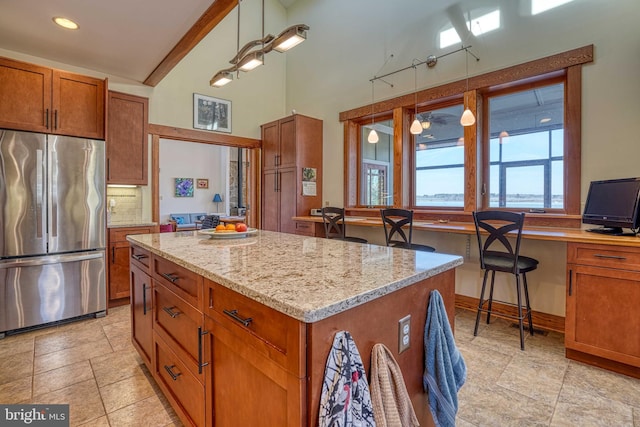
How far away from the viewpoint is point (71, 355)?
242cm

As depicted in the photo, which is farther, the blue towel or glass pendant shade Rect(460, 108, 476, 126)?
glass pendant shade Rect(460, 108, 476, 126)

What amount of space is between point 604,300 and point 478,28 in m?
2.85

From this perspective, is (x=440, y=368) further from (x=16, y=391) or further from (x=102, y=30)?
(x=102, y=30)

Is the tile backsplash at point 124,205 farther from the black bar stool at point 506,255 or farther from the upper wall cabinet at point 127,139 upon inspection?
the black bar stool at point 506,255

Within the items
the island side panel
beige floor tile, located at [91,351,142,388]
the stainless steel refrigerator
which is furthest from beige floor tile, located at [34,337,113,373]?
the island side panel

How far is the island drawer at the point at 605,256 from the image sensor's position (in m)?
2.03

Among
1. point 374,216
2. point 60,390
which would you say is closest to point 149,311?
point 60,390

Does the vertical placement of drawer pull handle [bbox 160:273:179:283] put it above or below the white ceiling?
below

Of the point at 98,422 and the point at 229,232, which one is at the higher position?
the point at 229,232

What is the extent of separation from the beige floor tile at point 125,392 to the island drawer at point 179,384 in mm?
205

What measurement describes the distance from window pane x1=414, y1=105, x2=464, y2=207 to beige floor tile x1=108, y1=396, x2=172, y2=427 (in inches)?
133

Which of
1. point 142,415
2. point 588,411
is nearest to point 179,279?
point 142,415

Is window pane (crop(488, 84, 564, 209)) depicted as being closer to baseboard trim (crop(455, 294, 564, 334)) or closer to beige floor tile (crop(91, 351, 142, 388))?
baseboard trim (crop(455, 294, 564, 334))

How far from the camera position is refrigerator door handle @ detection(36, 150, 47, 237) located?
2.85m
